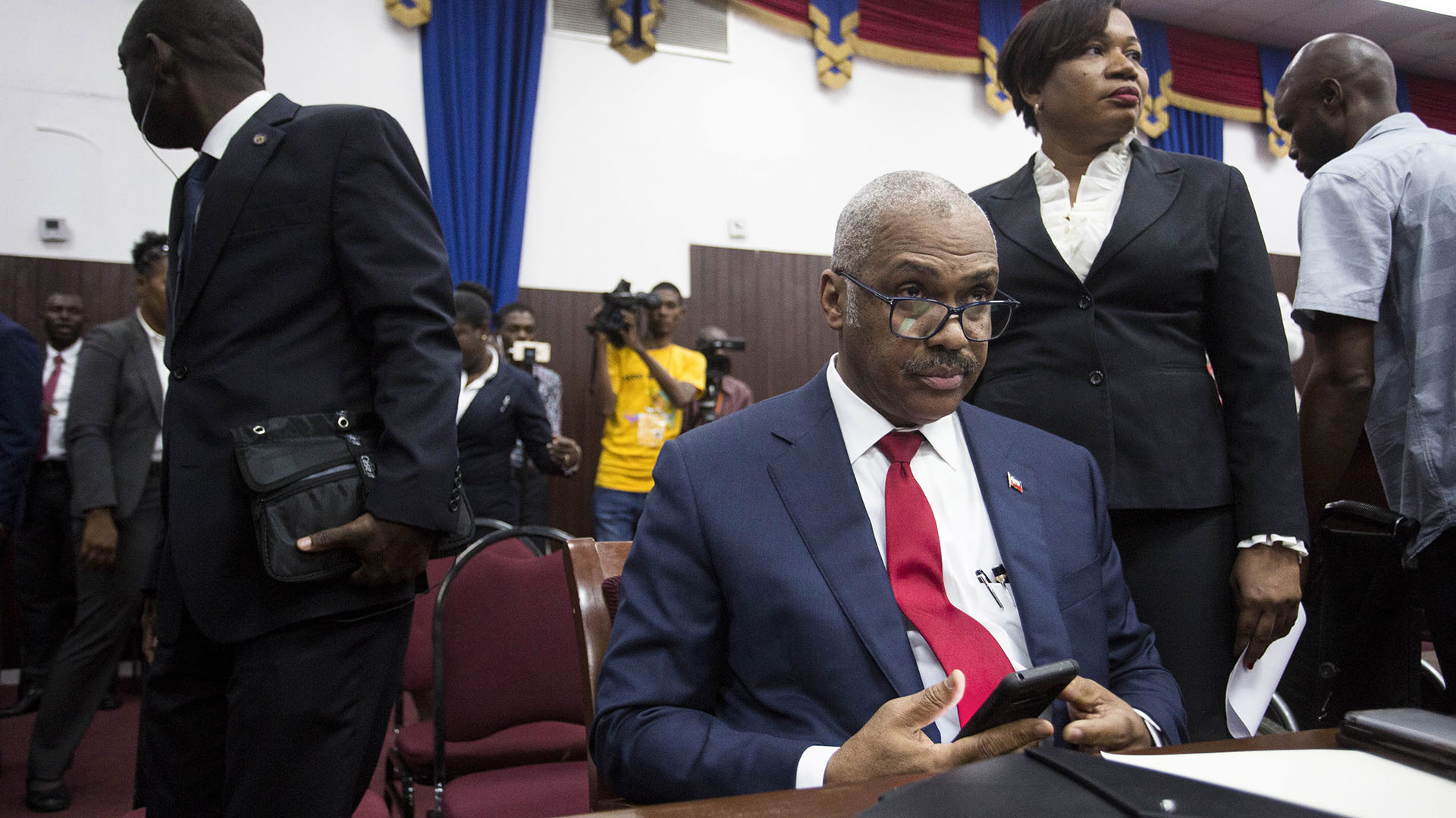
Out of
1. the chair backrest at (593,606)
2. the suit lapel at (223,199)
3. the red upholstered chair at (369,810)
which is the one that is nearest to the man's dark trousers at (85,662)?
the red upholstered chair at (369,810)

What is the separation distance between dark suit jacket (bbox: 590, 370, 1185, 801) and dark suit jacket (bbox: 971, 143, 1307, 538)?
1.14 ft

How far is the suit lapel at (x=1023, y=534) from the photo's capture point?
3.69 feet

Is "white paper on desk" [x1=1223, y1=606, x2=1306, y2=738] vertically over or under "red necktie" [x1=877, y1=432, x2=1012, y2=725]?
under

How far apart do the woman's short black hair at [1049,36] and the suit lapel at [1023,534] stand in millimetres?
758

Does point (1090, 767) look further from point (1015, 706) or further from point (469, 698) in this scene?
point (469, 698)

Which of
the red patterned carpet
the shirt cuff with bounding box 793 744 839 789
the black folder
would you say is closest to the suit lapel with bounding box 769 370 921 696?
the shirt cuff with bounding box 793 744 839 789

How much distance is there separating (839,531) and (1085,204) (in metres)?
0.92

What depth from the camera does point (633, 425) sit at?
16.1 ft

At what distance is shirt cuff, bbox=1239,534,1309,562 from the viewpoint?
4.73ft

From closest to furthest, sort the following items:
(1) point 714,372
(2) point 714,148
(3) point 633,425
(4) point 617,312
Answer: (4) point 617,312 → (3) point 633,425 → (1) point 714,372 → (2) point 714,148

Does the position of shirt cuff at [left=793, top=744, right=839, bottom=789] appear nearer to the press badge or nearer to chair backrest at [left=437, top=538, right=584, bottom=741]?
chair backrest at [left=437, top=538, right=584, bottom=741]

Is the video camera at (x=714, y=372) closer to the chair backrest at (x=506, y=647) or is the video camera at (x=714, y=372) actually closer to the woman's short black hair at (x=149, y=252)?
the woman's short black hair at (x=149, y=252)

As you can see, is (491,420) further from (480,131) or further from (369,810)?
(480,131)

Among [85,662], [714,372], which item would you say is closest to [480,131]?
[714,372]
